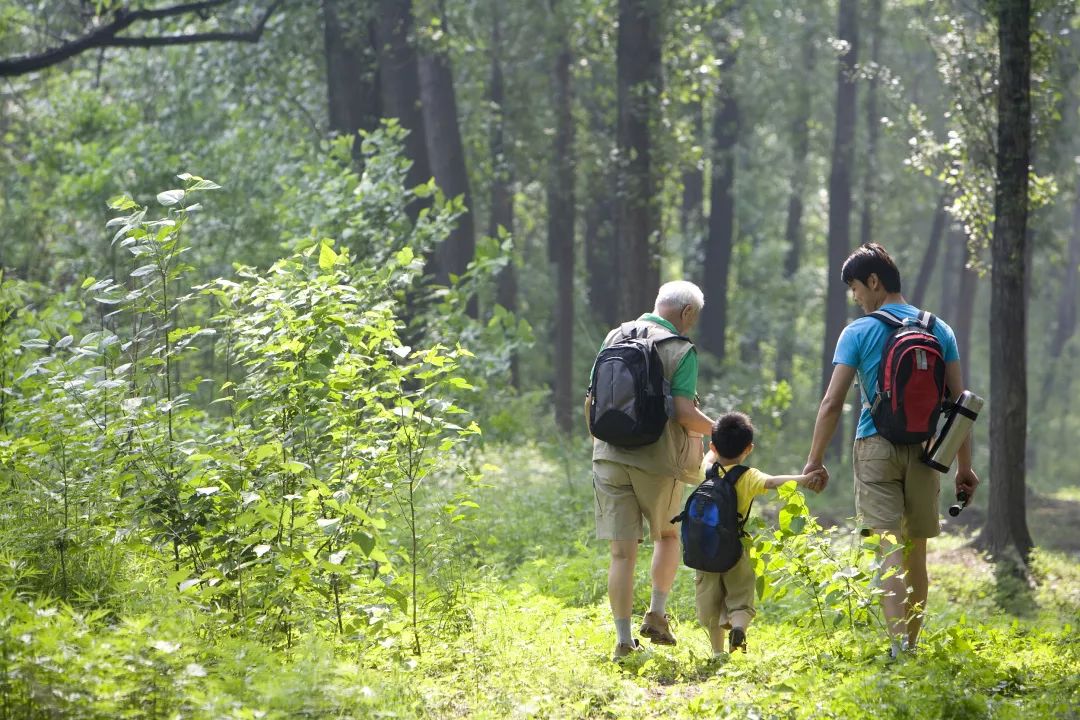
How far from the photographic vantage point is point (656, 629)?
A: 6.97 m

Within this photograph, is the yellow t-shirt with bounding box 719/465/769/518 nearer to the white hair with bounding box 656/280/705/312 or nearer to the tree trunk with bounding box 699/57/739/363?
the white hair with bounding box 656/280/705/312

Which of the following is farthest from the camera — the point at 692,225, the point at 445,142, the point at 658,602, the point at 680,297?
the point at 692,225

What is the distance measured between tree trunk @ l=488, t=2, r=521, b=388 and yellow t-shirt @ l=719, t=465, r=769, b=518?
49.3ft

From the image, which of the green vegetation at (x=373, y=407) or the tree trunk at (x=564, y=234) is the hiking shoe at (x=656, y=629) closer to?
the green vegetation at (x=373, y=407)

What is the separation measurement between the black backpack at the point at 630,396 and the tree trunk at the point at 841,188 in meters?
19.8

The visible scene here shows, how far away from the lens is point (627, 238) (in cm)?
1534

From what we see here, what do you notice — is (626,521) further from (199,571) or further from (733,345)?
(733,345)

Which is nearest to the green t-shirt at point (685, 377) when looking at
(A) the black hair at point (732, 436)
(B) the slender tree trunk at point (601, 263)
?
(A) the black hair at point (732, 436)

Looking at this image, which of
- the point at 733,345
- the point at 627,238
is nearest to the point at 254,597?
the point at 627,238

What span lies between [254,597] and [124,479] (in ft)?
3.01

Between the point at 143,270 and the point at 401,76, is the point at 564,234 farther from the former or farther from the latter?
the point at 143,270

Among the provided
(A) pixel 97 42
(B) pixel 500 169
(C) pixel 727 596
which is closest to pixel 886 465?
(C) pixel 727 596

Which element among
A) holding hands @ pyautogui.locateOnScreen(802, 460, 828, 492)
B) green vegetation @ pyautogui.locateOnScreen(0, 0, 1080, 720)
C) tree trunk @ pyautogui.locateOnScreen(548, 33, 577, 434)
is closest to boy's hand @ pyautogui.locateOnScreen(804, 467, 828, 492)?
holding hands @ pyautogui.locateOnScreen(802, 460, 828, 492)

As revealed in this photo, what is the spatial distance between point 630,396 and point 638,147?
9594 mm
